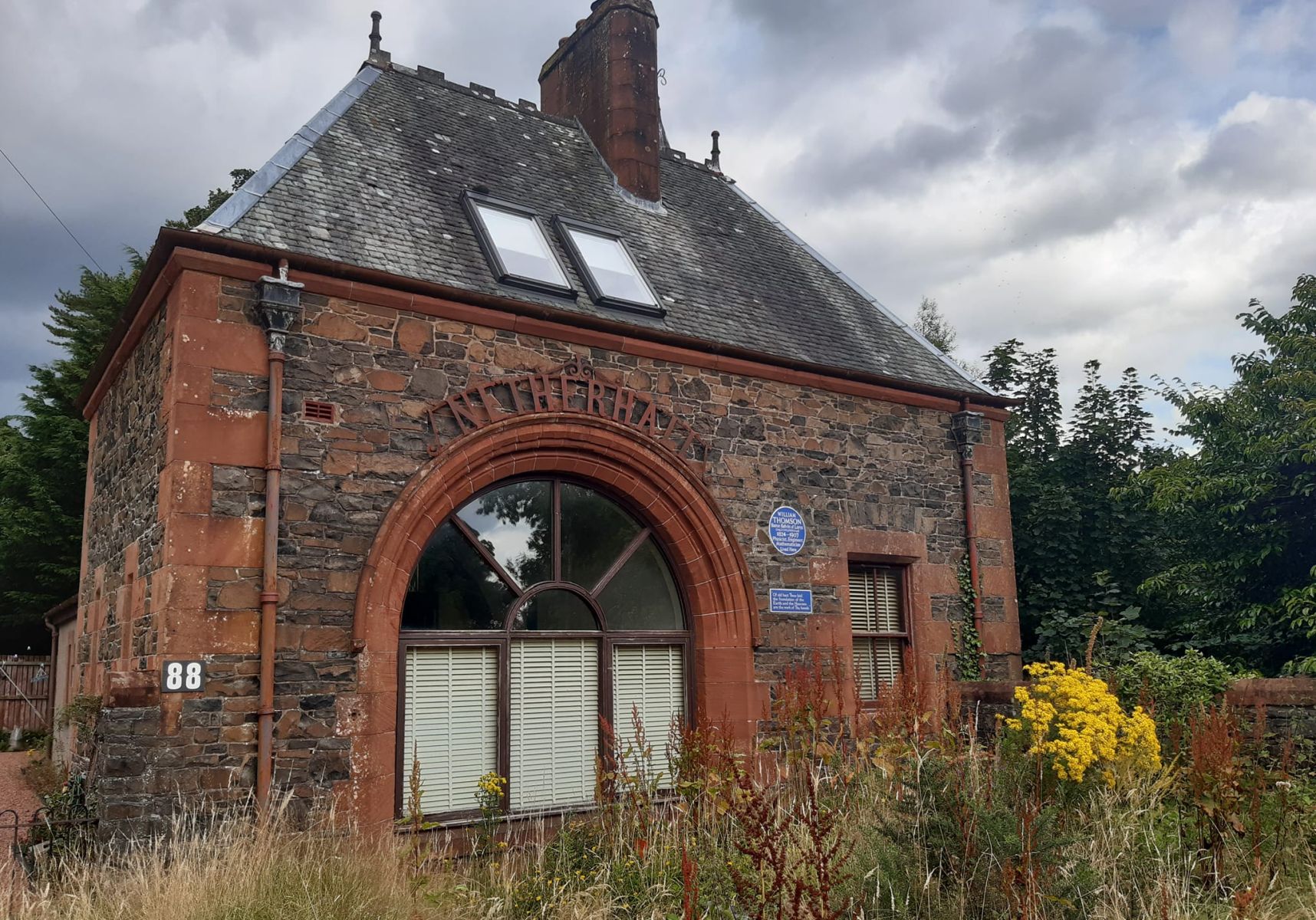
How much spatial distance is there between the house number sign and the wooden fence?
51.7 feet

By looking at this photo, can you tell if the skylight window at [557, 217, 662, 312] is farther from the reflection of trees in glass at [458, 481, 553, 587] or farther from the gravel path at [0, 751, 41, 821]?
the gravel path at [0, 751, 41, 821]

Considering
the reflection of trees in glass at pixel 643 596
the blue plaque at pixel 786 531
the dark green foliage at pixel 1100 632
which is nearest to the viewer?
the reflection of trees in glass at pixel 643 596

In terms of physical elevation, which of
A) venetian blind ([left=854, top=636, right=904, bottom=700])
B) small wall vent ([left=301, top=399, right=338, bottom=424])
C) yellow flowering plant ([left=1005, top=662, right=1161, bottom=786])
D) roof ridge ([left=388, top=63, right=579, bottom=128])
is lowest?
yellow flowering plant ([left=1005, top=662, right=1161, bottom=786])

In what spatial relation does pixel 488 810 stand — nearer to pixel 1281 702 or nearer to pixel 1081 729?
pixel 1081 729

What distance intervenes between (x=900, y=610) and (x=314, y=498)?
20.9 feet

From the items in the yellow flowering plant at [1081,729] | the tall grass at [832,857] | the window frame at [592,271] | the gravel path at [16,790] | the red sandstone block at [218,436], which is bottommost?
the gravel path at [16,790]

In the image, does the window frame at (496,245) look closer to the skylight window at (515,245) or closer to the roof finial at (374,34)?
the skylight window at (515,245)

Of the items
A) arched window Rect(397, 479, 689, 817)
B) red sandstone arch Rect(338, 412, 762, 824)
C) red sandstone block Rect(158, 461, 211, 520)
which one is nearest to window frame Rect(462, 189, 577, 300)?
red sandstone arch Rect(338, 412, 762, 824)

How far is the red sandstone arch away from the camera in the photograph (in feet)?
24.8

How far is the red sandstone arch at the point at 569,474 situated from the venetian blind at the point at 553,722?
1.12 meters

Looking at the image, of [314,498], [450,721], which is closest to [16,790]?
[450,721]

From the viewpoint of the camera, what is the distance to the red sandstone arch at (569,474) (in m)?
7.56

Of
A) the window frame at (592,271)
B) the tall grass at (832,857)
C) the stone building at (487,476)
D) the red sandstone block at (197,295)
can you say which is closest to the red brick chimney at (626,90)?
the stone building at (487,476)

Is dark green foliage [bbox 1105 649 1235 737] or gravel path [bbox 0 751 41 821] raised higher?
dark green foliage [bbox 1105 649 1235 737]
